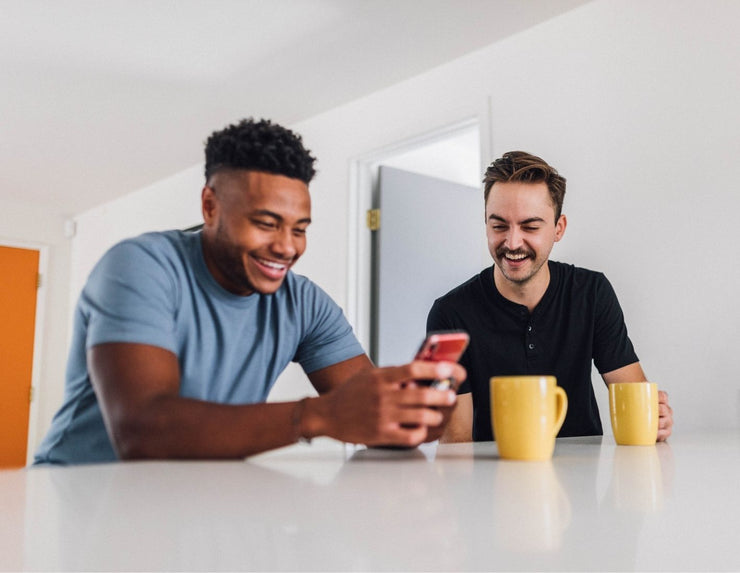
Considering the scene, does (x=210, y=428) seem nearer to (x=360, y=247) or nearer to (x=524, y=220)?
(x=524, y=220)

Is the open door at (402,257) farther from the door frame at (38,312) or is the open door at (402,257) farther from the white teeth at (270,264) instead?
the white teeth at (270,264)

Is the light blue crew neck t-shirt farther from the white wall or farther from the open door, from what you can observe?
the open door

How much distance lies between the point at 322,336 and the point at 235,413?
0.24 m

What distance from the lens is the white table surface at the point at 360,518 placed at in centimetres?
18

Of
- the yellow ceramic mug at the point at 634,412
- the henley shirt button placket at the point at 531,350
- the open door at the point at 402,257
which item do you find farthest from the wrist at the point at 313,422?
the open door at the point at 402,257

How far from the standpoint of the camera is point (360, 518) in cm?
23

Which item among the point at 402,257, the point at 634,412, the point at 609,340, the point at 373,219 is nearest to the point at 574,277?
the point at 609,340

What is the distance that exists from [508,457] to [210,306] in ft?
0.79

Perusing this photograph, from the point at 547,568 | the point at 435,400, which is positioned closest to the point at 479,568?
the point at 547,568

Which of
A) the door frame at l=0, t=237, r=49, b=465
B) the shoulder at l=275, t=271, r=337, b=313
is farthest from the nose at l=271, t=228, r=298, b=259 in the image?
the door frame at l=0, t=237, r=49, b=465

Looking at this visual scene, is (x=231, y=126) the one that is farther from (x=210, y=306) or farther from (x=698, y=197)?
(x=698, y=197)

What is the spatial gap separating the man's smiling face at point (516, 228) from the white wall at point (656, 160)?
0.36 m

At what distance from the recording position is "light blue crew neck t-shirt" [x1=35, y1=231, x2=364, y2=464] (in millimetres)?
418

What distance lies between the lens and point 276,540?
0.20 m
